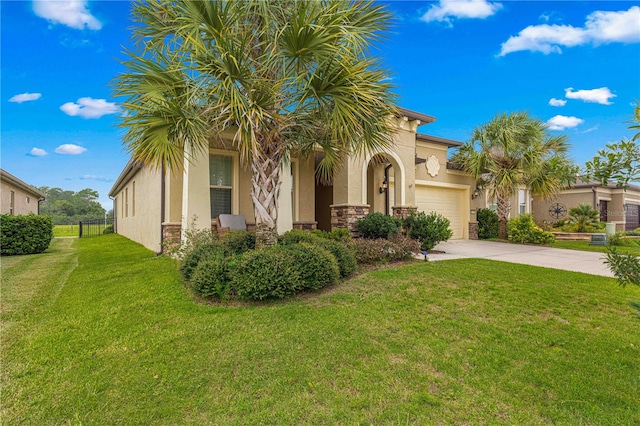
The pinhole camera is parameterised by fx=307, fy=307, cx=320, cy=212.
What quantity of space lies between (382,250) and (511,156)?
9261 millimetres

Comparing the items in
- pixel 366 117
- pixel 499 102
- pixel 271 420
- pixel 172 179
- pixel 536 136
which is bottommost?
pixel 271 420

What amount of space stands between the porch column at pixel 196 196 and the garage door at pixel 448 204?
8.57m

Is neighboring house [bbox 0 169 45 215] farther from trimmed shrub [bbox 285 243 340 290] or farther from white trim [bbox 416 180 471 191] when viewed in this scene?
white trim [bbox 416 180 471 191]

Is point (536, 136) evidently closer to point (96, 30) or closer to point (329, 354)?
point (329, 354)

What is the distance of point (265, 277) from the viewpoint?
4719 mm

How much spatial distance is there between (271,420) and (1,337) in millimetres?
3871

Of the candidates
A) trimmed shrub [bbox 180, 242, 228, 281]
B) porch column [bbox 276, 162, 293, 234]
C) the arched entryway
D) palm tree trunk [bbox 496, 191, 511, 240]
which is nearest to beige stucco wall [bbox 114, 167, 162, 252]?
porch column [bbox 276, 162, 293, 234]

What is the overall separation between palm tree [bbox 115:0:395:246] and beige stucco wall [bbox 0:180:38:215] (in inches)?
558

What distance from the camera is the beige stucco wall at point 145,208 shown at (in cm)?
1011

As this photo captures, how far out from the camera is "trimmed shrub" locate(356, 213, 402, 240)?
8.82 meters

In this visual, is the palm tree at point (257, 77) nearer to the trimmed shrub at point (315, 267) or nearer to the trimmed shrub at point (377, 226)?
the trimmed shrub at point (315, 267)

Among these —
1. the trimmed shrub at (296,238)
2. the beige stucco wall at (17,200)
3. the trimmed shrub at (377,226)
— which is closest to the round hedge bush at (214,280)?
the trimmed shrub at (296,238)

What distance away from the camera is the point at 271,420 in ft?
7.72

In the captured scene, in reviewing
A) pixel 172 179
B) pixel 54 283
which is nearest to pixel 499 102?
pixel 172 179
